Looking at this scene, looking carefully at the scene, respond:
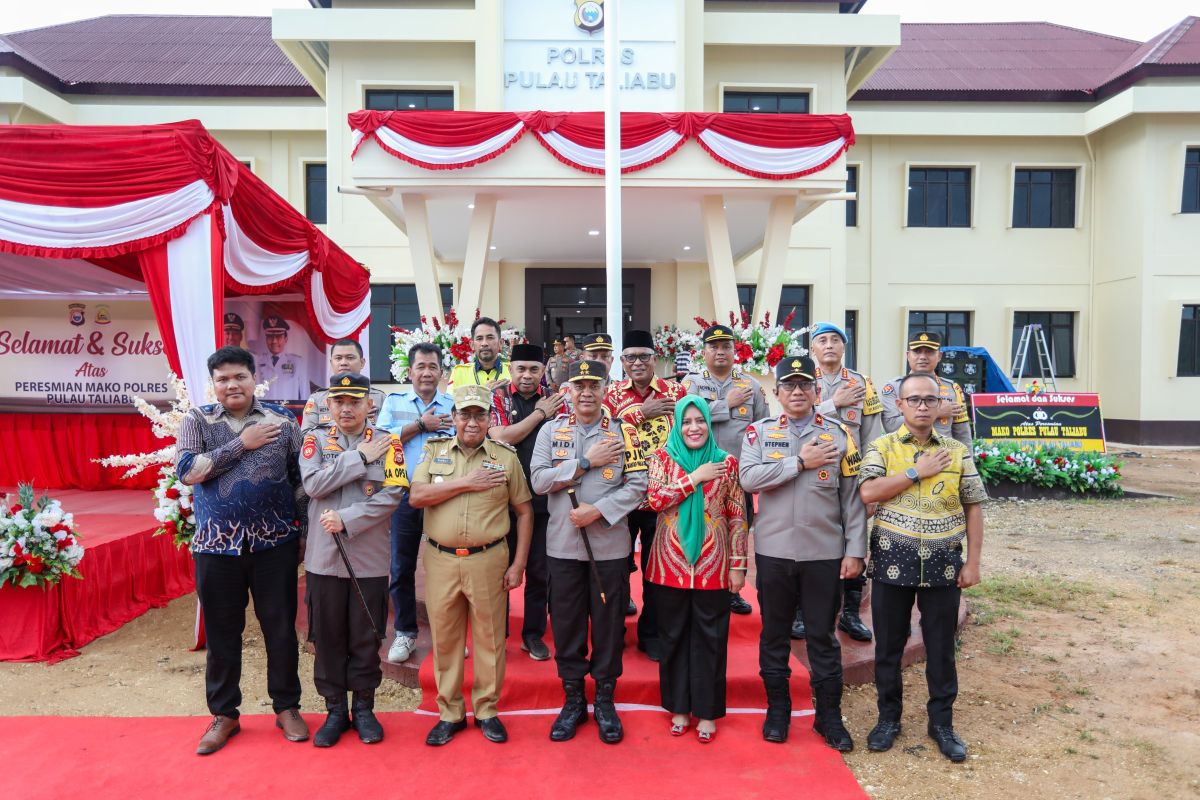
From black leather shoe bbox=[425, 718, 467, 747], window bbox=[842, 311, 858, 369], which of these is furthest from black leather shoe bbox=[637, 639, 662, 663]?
window bbox=[842, 311, 858, 369]

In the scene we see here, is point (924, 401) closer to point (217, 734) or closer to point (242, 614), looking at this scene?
point (242, 614)

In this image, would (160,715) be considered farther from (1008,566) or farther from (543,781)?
(1008,566)

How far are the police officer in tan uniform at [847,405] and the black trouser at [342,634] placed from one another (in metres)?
2.12

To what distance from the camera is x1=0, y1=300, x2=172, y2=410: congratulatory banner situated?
781 cm

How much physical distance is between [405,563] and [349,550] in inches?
33.5

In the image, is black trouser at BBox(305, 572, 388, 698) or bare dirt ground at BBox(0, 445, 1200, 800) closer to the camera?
bare dirt ground at BBox(0, 445, 1200, 800)

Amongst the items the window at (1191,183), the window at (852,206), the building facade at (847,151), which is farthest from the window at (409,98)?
the window at (1191,183)

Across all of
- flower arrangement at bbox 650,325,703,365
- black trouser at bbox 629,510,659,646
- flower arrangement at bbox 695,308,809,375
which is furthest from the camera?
flower arrangement at bbox 650,325,703,365

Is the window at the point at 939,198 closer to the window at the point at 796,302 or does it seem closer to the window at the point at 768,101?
the window at the point at 768,101

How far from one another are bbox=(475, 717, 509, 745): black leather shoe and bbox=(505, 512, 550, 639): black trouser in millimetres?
724

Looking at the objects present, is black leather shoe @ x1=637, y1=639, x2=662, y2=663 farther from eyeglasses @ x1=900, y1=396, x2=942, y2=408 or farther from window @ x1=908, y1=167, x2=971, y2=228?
window @ x1=908, y1=167, x2=971, y2=228

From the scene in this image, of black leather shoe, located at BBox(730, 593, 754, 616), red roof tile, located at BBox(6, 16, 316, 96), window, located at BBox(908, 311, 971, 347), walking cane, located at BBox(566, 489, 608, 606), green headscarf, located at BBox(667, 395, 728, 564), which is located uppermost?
red roof tile, located at BBox(6, 16, 316, 96)

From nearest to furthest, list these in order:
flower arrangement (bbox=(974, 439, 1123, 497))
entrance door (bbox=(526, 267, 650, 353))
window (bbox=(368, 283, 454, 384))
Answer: flower arrangement (bbox=(974, 439, 1123, 497)) < entrance door (bbox=(526, 267, 650, 353)) < window (bbox=(368, 283, 454, 384))

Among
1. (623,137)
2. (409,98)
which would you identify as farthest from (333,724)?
(409,98)
